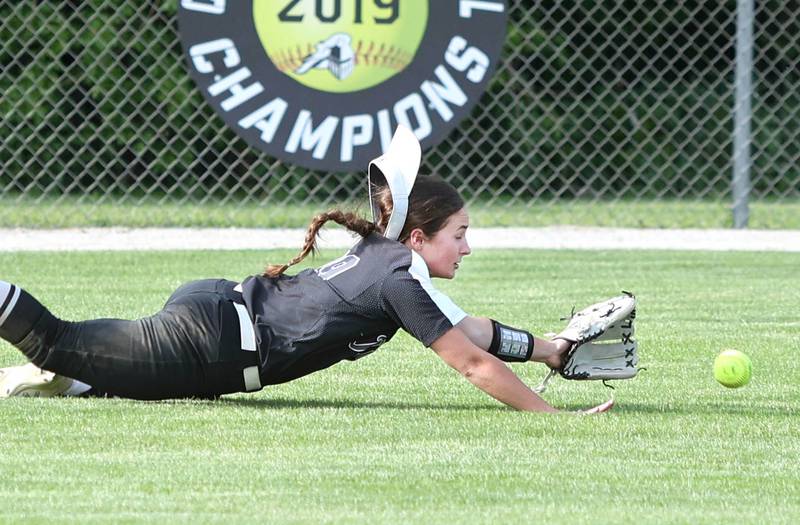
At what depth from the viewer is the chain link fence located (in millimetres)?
10859

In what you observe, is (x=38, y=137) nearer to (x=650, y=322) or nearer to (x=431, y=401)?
(x=650, y=322)

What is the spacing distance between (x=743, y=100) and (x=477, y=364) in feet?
19.8

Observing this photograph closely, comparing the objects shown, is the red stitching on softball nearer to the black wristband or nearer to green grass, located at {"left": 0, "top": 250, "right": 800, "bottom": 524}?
green grass, located at {"left": 0, "top": 250, "right": 800, "bottom": 524}

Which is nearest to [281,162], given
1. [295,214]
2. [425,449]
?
[295,214]

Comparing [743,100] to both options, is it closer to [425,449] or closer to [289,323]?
[289,323]

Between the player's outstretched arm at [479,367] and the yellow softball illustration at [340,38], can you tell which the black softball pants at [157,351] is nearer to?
the player's outstretched arm at [479,367]

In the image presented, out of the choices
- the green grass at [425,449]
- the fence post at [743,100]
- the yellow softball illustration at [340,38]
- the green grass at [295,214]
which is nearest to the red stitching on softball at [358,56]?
the yellow softball illustration at [340,38]

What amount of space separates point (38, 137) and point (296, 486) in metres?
8.08

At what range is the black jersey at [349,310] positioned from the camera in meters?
4.49

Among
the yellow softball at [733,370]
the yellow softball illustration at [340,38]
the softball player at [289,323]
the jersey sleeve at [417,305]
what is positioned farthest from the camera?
the yellow softball illustration at [340,38]

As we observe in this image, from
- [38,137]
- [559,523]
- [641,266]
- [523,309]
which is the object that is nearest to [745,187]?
[641,266]

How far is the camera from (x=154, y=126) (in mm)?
11773

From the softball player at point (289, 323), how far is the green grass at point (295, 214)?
18.3 ft

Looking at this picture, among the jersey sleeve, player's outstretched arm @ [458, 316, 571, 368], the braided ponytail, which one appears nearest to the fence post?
player's outstretched arm @ [458, 316, 571, 368]
